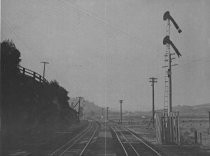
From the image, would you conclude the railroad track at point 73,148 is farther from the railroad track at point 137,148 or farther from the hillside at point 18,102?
the hillside at point 18,102

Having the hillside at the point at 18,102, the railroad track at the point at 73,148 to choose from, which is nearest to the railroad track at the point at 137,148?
the railroad track at the point at 73,148

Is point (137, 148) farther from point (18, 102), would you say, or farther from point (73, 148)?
point (18, 102)

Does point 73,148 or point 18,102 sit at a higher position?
point 18,102

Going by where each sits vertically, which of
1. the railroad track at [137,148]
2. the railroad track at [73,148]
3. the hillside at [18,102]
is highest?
the hillside at [18,102]

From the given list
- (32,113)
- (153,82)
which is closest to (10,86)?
(32,113)

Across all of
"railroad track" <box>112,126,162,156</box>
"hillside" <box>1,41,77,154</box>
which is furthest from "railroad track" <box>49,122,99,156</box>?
"hillside" <box>1,41,77,154</box>

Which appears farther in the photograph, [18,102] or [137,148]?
[18,102]

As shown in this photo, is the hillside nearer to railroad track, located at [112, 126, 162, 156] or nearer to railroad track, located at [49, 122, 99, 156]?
railroad track, located at [49, 122, 99, 156]

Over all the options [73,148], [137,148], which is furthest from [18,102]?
[137,148]

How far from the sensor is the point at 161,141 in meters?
32.4

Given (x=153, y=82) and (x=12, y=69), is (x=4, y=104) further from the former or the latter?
(x=153, y=82)

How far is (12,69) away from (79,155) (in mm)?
14810

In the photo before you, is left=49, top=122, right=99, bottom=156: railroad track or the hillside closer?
left=49, top=122, right=99, bottom=156: railroad track

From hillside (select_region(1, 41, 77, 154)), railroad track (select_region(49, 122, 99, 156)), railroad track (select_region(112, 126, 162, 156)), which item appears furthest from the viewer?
hillside (select_region(1, 41, 77, 154))
